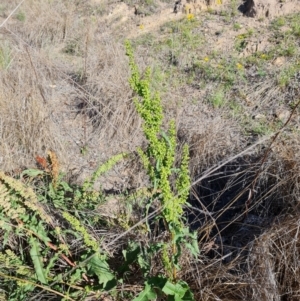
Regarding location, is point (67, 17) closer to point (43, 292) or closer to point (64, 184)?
point (64, 184)

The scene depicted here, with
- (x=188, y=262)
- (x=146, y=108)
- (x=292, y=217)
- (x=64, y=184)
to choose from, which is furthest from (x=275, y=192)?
(x=64, y=184)

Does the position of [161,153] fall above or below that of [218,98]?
above

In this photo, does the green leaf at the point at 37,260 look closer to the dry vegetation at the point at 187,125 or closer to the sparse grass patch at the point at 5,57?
the dry vegetation at the point at 187,125

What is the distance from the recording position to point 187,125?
10.4ft

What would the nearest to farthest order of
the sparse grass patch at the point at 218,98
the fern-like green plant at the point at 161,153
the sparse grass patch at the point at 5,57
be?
the fern-like green plant at the point at 161,153, the sparse grass patch at the point at 218,98, the sparse grass patch at the point at 5,57

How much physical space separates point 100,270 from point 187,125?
154 centimetres

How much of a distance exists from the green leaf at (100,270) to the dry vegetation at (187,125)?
3.9 inches

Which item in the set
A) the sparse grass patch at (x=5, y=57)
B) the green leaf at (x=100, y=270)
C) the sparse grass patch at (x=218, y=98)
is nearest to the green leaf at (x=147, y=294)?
the green leaf at (x=100, y=270)

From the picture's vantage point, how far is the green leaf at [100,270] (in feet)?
6.18

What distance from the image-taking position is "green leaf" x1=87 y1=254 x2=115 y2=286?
1885 millimetres

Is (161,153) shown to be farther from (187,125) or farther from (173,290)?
(187,125)

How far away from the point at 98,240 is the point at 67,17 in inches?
139

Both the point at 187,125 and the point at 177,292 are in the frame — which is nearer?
A: the point at 177,292

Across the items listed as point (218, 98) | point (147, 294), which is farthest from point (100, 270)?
point (218, 98)
